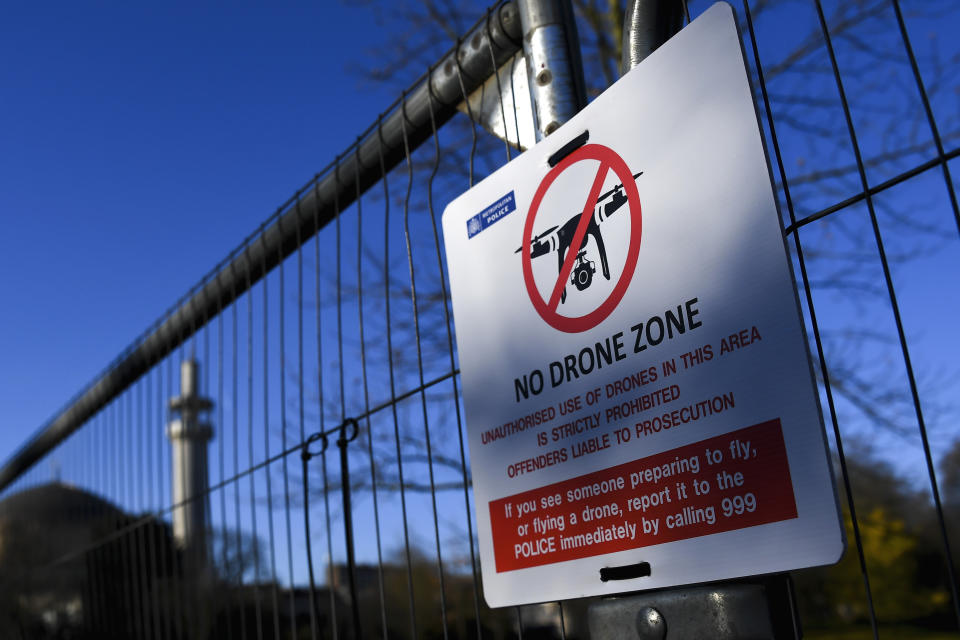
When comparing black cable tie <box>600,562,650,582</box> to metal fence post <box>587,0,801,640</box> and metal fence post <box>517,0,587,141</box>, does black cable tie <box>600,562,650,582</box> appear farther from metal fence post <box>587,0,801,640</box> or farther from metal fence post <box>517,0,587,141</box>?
metal fence post <box>517,0,587,141</box>

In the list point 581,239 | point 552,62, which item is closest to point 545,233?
point 581,239

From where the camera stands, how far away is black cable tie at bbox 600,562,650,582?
1.27 meters

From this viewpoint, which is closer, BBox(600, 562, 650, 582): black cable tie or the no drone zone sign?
the no drone zone sign

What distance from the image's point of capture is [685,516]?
1.22 meters

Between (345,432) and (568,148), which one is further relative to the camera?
(345,432)

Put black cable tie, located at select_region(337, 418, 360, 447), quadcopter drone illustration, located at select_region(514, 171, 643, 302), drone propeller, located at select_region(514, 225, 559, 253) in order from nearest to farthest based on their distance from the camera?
quadcopter drone illustration, located at select_region(514, 171, 643, 302) → drone propeller, located at select_region(514, 225, 559, 253) → black cable tie, located at select_region(337, 418, 360, 447)

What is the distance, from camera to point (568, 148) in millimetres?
1499

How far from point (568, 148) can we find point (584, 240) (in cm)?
18

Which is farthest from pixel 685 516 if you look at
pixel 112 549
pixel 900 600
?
pixel 900 600

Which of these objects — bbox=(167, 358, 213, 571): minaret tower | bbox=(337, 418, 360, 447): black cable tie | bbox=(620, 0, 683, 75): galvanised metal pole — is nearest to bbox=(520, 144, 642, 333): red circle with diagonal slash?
bbox=(620, 0, 683, 75): galvanised metal pole

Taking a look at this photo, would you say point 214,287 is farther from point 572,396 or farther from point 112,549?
point 572,396

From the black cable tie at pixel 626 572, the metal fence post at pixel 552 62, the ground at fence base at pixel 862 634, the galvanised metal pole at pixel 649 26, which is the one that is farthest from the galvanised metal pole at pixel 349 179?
the ground at fence base at pixel 862 634

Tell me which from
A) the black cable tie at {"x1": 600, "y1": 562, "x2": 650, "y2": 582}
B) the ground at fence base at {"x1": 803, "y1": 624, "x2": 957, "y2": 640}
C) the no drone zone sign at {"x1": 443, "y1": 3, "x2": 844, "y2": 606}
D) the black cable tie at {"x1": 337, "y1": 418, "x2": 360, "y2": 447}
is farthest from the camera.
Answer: the ground at fence base at {"x1": 803, "y1": 624, "x2": 957, "y2": 640}

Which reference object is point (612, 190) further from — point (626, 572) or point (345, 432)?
point (345, 432)
